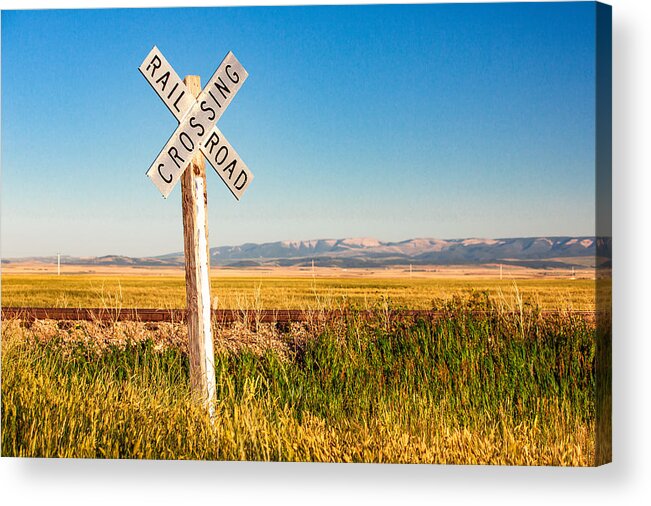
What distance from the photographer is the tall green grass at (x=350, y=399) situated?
5992mm

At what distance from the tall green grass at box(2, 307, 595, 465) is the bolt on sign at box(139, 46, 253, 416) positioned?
62 centimetres

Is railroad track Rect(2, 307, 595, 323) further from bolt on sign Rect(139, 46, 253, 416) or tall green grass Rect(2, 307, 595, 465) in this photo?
bolt on sign Rect(139, 46, 253, 416)

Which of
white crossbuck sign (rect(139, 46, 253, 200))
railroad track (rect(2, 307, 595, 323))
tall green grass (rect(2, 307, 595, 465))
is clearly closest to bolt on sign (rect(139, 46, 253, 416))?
white crossbuck sign (rect(139, 46, 253, 200))

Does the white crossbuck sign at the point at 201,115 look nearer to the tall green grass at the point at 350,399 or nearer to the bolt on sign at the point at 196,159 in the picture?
the bolt on sign at the point at 196,159

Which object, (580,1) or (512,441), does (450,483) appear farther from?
(580,1)

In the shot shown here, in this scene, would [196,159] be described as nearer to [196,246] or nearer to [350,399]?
[196,246]

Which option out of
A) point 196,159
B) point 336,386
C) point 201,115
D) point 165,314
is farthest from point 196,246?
point 165,314

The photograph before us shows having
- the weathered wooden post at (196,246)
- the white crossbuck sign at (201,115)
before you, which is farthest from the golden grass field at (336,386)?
the white crossbuck sign at (201,115)

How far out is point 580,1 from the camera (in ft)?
19.2

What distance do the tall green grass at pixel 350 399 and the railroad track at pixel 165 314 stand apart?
279 mm

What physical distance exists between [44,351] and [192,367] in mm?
1563

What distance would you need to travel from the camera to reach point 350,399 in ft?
20.9

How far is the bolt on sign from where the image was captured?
18.3ft

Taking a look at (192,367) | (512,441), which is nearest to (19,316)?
(192,367)
